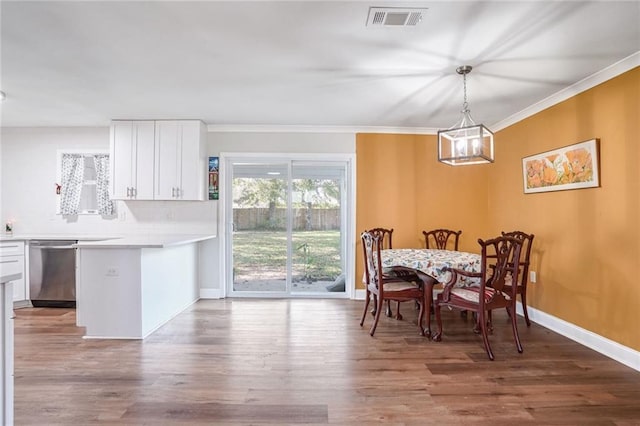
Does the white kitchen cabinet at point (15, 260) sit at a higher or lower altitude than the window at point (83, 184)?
lower

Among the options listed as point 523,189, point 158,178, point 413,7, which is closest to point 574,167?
point 523,189

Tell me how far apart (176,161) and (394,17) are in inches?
129

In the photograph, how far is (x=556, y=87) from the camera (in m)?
3.16

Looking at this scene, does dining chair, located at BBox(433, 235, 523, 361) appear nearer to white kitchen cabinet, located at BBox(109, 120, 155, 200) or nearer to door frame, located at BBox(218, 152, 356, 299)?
door frame, located at BBox(218, 152, 356, 299)

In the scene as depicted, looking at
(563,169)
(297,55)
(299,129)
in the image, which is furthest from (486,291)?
(299,129)

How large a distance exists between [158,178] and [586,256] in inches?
189

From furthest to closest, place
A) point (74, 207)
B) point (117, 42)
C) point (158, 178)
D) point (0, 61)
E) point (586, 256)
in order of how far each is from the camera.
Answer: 1. point (74, 207)
2. point (158, 178)
3. point (586, 256)
4. point (0, 61)
5. point (117, 42)

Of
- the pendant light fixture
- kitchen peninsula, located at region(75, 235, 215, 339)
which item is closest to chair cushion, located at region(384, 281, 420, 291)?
the pendant light fixture

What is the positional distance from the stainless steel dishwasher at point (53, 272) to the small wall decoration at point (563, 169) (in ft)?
18.3

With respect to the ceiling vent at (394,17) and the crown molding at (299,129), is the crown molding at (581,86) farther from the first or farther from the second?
the ceiling vent at (394,17)

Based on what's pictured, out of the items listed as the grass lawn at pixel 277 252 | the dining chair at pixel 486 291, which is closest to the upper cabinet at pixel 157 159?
the grass lawn at pixel 277 252

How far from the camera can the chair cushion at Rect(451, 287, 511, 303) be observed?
283 cm

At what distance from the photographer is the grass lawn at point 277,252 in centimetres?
472

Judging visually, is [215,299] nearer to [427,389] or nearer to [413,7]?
[427,389]
